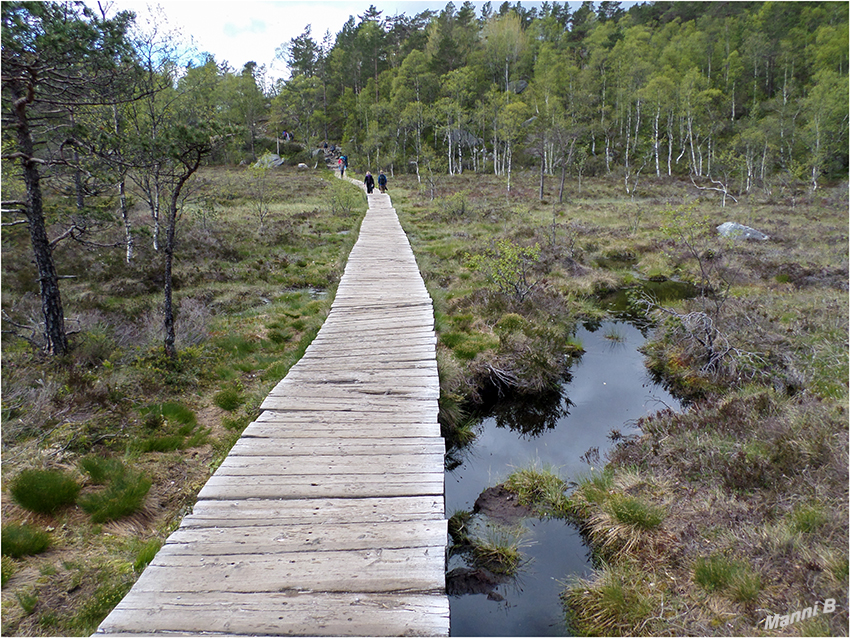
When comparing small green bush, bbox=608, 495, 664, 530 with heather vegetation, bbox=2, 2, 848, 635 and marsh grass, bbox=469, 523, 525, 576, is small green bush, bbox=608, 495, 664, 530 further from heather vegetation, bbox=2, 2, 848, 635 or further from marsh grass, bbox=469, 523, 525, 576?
marsh grass, bbox=469, 523, 525, 576

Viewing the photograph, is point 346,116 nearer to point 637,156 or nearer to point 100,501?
point 637,156

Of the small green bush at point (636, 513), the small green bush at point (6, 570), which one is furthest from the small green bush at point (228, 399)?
the small green bush at point (636, 513)

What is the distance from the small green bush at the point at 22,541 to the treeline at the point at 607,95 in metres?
34.6

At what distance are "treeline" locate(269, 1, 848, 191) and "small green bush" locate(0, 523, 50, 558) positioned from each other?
34645mm

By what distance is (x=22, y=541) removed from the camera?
333cm

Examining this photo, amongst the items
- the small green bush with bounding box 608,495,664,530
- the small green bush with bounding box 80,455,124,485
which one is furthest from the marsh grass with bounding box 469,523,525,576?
the small green bush with bounding box 80,455,124,485

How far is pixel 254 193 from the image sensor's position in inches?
1316

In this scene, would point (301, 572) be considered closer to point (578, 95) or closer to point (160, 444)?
point (160, 444)

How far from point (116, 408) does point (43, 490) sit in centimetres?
161

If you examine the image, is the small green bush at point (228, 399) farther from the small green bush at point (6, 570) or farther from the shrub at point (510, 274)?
the shrub at point (510, 274)

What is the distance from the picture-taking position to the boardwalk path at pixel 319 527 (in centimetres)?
262

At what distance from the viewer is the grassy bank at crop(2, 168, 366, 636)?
10.7 feet

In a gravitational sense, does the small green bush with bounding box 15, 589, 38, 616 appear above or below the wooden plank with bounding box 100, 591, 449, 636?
below

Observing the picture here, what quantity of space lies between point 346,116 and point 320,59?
16024 mm
